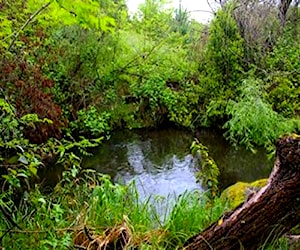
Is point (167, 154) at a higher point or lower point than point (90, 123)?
lower

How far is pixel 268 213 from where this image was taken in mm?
2145

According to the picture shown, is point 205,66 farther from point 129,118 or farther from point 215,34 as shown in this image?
point 129,118

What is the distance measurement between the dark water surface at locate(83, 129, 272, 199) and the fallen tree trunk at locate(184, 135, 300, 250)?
10.3ft

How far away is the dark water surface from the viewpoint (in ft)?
20.1

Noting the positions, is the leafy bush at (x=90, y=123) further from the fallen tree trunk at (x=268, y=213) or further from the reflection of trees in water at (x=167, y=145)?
the fallen tree trunk at (x=268, y=213)

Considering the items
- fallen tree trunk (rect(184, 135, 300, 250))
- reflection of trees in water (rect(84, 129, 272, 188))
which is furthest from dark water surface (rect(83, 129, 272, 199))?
fallen tree trunk (rect(184, 135, 300, 250))

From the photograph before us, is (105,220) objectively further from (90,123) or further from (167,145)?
(90,123)

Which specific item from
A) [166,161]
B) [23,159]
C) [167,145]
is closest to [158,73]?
[167,145]

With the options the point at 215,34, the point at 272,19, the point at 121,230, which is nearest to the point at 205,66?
the point at 215,34

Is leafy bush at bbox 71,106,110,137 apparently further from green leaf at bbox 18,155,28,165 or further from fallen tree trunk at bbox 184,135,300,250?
fallen tree trunk at bbox 184,135,300,250

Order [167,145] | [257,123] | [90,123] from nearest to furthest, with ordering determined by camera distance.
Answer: [257,123], [167,145], [90,123]

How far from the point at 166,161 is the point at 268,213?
5027 mm

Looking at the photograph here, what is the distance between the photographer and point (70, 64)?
8.51 metres

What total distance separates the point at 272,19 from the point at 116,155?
395 centimetres
